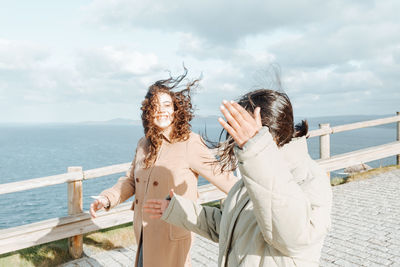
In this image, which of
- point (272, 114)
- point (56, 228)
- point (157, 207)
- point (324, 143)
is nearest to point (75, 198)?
point (56, 228)

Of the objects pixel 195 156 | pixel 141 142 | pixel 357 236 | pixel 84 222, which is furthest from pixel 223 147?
pixel 357 236

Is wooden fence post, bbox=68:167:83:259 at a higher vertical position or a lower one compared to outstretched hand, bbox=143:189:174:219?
lower

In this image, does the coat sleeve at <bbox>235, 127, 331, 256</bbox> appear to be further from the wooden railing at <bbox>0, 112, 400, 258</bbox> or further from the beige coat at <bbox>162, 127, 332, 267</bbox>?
the wooden railing at <bbox>0, 112, 400, 258</bbox>

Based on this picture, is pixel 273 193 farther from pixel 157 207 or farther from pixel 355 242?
pixel 355 242

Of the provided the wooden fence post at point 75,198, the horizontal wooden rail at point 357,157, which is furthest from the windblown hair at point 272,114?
the horizontal wooden rail at point 357,157

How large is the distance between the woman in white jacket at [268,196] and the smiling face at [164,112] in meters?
1.05

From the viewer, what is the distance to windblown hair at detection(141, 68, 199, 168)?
278 centimetres

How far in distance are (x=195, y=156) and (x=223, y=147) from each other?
1.19 metres

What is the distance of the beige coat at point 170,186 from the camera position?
102 inches

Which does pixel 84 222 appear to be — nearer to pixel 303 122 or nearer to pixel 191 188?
pixel 191 188

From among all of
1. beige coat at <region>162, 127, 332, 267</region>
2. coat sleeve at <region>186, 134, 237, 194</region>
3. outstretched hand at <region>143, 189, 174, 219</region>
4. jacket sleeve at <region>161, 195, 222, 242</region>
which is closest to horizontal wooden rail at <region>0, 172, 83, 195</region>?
coat sleeve at <region>186, 134, 237, 194</region>

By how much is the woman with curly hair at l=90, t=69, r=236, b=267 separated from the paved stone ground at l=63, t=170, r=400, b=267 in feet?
7.26

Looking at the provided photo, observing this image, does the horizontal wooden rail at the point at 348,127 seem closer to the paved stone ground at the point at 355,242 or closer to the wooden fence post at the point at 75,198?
the paved stone ground at the point at 355,242

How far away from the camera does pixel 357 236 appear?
5.20 m
